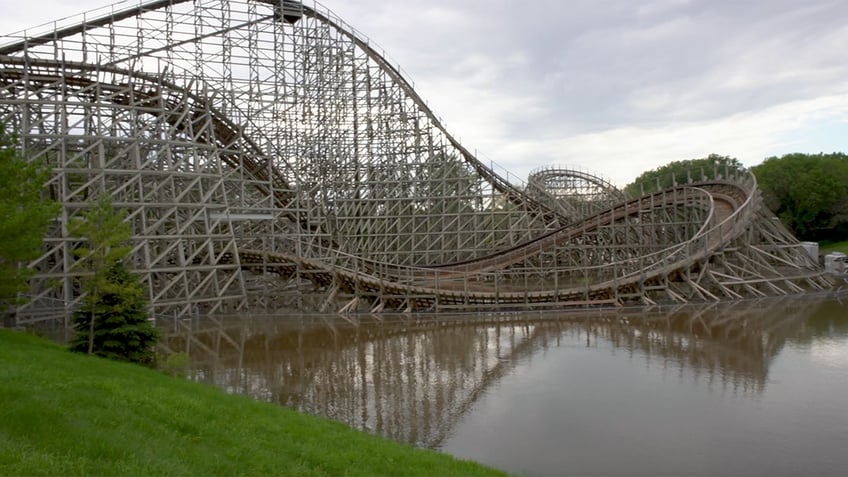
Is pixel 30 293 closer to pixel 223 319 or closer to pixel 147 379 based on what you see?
pixel 223 319

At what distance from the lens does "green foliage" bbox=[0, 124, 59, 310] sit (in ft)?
31.0

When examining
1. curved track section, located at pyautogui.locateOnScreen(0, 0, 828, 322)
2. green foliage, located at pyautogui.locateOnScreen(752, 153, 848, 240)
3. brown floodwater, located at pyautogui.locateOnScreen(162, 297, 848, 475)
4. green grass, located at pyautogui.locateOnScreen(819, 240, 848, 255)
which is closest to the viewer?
brown floodwater, located at pyautogui.locateOnScreen(162, 297, 848, 475)

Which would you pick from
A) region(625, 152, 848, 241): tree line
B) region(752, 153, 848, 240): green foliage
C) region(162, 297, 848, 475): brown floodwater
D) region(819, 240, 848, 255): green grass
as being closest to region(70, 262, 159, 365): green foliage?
region(162, 297, 848, 475): brown floodwater

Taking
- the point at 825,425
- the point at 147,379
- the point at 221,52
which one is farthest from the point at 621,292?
the point at 221,52

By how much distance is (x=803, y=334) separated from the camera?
14.4m

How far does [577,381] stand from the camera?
430 inches

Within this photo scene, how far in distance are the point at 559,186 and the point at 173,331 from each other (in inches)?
1044

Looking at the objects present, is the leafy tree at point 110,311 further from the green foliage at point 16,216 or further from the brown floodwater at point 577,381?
the brown floodwater at point 577,381

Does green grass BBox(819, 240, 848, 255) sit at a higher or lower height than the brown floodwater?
higher

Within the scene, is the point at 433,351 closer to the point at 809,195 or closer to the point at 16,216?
the point at 16,216

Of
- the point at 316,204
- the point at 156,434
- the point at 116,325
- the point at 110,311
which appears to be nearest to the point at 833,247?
the point at 316,204

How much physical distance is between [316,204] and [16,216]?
16.2 meters

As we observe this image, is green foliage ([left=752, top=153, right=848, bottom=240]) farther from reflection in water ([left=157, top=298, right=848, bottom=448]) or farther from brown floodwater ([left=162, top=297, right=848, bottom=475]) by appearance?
reflection in water ([left=157, top=298, right=848, bottom=448])

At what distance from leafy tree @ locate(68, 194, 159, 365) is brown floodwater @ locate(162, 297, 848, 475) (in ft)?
5.04
